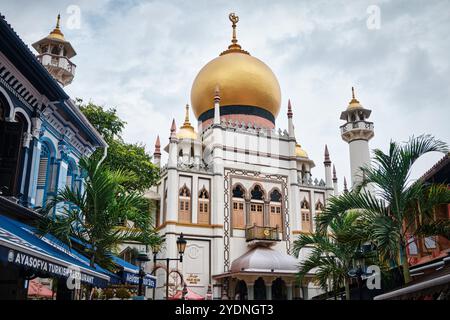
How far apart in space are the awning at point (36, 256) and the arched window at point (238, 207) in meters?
18.9

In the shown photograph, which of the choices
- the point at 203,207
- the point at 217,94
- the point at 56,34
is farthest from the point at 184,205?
the point at 56,34

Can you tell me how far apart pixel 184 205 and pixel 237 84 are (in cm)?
1011

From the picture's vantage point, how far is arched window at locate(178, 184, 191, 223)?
95.5 ft

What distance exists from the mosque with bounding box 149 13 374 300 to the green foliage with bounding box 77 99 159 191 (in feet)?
14.9

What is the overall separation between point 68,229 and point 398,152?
7267 millimetres

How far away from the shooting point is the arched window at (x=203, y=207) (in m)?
29.5

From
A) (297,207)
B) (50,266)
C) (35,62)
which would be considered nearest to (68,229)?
(50,266)

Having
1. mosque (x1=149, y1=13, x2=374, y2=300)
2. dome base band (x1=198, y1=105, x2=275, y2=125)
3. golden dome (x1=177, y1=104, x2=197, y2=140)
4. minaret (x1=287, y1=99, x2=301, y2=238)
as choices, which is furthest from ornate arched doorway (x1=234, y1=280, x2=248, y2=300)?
dome base band (x1=198, y1=105, x2=275, y2=125)

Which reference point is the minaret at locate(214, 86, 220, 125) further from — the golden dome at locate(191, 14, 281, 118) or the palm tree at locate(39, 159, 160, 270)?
the palm tree at locate(39, 159, 160, 270)

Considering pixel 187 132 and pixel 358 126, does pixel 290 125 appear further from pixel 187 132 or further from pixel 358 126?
pixel 187 132

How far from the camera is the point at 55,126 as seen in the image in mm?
14070

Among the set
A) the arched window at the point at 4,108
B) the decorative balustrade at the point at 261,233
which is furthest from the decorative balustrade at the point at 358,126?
the arched window at the point at 4,108

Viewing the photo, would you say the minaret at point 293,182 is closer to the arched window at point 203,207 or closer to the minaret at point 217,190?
the minaret at point 217,190
